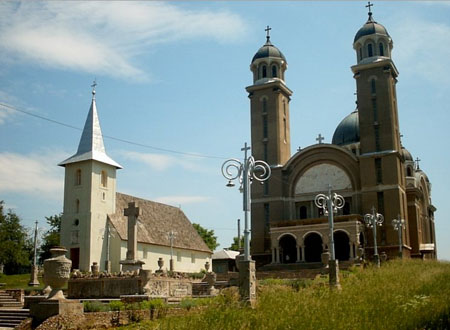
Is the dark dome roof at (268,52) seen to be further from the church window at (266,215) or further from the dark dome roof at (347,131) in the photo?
the church window at (266,215)

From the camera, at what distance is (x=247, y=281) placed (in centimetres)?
1616

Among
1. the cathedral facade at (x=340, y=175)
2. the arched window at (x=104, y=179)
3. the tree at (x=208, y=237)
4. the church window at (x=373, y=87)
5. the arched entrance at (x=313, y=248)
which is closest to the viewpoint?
the cathedral facade at (x=340, y=175)

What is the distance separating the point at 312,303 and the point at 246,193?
6.20 metres

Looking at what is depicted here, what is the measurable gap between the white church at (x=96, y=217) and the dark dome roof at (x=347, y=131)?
23928 millimetres

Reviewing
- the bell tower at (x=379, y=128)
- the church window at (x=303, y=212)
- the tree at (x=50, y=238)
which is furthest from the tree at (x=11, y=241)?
the bell tower at (x=379, y=128)

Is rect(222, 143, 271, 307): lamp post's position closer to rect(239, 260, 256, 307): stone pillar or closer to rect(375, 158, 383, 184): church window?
rect(239, 260, 256, 307): stone pillar

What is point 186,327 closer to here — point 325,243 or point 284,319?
point 284,319

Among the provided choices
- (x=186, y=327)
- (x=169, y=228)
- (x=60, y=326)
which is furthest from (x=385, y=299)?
(x=169, y=228)

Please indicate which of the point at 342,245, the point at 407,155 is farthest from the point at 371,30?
the point at 342,245

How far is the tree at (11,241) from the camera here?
180 ft

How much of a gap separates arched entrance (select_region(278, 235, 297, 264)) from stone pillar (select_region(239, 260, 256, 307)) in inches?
1401

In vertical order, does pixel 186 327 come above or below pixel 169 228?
below

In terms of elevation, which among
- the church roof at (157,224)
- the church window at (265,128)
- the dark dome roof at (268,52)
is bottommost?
the church roof at (157,224)

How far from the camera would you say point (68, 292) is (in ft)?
93.5
